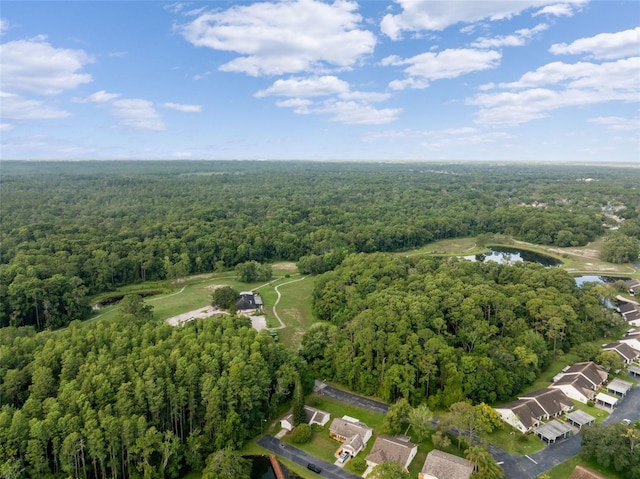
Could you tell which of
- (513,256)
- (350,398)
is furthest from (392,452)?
(513,256)

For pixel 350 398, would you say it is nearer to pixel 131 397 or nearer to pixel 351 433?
pixel 351 433

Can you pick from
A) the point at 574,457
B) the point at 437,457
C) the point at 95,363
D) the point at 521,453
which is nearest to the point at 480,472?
the point at 437,457

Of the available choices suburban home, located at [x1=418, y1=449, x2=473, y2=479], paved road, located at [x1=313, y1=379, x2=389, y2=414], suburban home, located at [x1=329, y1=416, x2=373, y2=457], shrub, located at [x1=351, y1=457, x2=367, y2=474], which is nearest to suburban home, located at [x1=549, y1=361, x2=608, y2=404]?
suburban home, located at [x1=418, y1=449, x2=473, y2=479]

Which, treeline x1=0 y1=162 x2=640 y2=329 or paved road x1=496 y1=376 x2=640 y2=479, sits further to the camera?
treeline x1=0 y1=162 x2=640 y2=329

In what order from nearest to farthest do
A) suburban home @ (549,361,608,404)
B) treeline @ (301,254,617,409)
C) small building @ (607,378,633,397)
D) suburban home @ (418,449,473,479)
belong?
suburban home @ (418,449,473,479)
treeline @ (301,254,617,409)
suburban home @ (549,361,608,404)
small building @ (607,378,633,397)

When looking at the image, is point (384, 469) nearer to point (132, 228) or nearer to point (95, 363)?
point (95, 363)

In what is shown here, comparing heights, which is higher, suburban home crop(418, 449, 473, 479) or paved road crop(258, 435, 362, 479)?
suburban home crop(418, 449, 473, 479)

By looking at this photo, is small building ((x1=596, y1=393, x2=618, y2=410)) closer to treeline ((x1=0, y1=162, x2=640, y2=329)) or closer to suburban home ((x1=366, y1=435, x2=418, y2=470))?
suburban home ((x1=366, y1=435, x2=418, y2=470))
